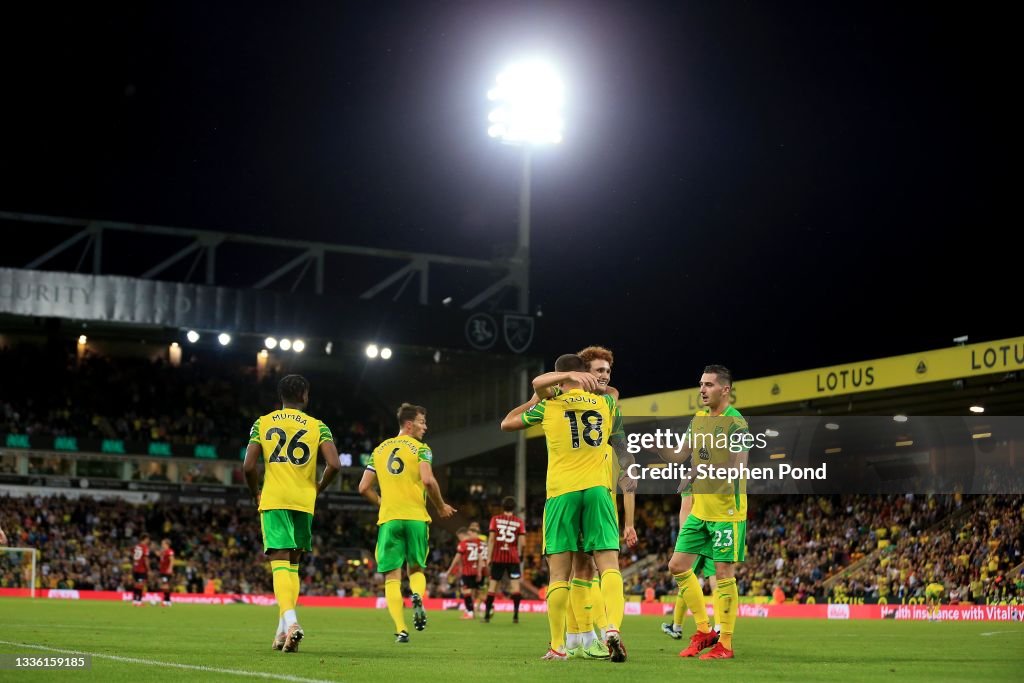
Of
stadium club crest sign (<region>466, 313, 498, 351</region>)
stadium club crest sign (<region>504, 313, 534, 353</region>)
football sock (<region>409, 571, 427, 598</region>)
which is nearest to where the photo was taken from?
football sock (<region>409, 571, 427, 598</region>)

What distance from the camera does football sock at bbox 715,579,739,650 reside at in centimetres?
1116

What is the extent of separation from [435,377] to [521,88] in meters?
18.2

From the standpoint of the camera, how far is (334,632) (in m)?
17.3

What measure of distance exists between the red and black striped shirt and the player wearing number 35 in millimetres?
12057

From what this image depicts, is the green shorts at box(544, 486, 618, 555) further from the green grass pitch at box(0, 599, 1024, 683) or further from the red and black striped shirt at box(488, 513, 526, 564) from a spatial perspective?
the red and black striped shirt at box(488, 513, 526, 564)

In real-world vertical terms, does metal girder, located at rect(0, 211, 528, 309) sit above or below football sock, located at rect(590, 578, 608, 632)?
above

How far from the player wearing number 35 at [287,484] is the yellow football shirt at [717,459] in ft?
10.4

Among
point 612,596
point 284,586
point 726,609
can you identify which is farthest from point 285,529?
point 726,609

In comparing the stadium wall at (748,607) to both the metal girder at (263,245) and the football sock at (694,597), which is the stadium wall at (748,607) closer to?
the metal girder at (263,245)

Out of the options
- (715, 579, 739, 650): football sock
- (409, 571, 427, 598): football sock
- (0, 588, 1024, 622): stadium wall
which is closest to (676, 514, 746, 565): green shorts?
(715, 579, 739, 650): football sock

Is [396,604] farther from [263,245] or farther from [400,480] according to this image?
[263,245]

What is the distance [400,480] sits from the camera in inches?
564

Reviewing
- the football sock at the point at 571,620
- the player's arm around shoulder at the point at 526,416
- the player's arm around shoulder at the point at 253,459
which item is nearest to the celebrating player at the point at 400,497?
the player's arm around shoulder at the point at 253,459

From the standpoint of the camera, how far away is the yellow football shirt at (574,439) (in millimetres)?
9859
